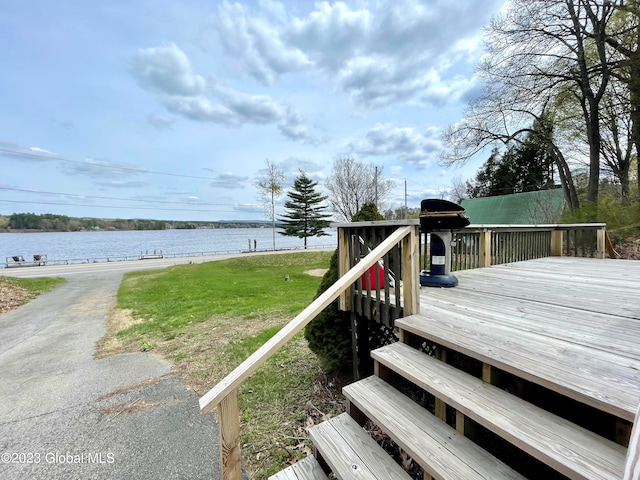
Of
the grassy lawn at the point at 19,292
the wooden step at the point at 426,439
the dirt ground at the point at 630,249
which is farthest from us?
the dirt ground at the point at 630,249

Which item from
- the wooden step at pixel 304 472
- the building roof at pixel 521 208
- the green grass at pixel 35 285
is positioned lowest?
the green grass at pixel 35 285

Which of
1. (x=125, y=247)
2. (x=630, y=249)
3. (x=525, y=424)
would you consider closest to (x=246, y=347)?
(x=525, y=424)

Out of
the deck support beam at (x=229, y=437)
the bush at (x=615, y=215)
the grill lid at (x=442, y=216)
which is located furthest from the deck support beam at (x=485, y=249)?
the bush at (x=615, y=215)

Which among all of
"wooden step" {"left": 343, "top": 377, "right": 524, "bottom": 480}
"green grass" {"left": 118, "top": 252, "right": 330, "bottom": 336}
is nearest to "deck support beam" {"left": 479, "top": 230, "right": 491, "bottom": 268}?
"green grass" {"left": 118, "top": 252, "right": 330, "bottom": 336}

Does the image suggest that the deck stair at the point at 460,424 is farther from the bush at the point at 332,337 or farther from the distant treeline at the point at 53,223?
the distant treeline at the point at 53,223

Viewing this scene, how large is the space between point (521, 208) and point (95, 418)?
20561mm

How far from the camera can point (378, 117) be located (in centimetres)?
1741

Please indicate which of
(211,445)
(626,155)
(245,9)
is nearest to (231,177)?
(245,9)

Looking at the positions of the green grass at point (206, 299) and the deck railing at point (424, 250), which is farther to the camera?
the green grass at point (206, 299)

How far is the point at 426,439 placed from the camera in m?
1.43

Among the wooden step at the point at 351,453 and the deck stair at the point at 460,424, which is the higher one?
the deck stair at the point at 460,424

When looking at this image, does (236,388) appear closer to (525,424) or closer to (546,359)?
(525,424)

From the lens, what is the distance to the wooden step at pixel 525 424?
3.43ft

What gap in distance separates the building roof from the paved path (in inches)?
627
